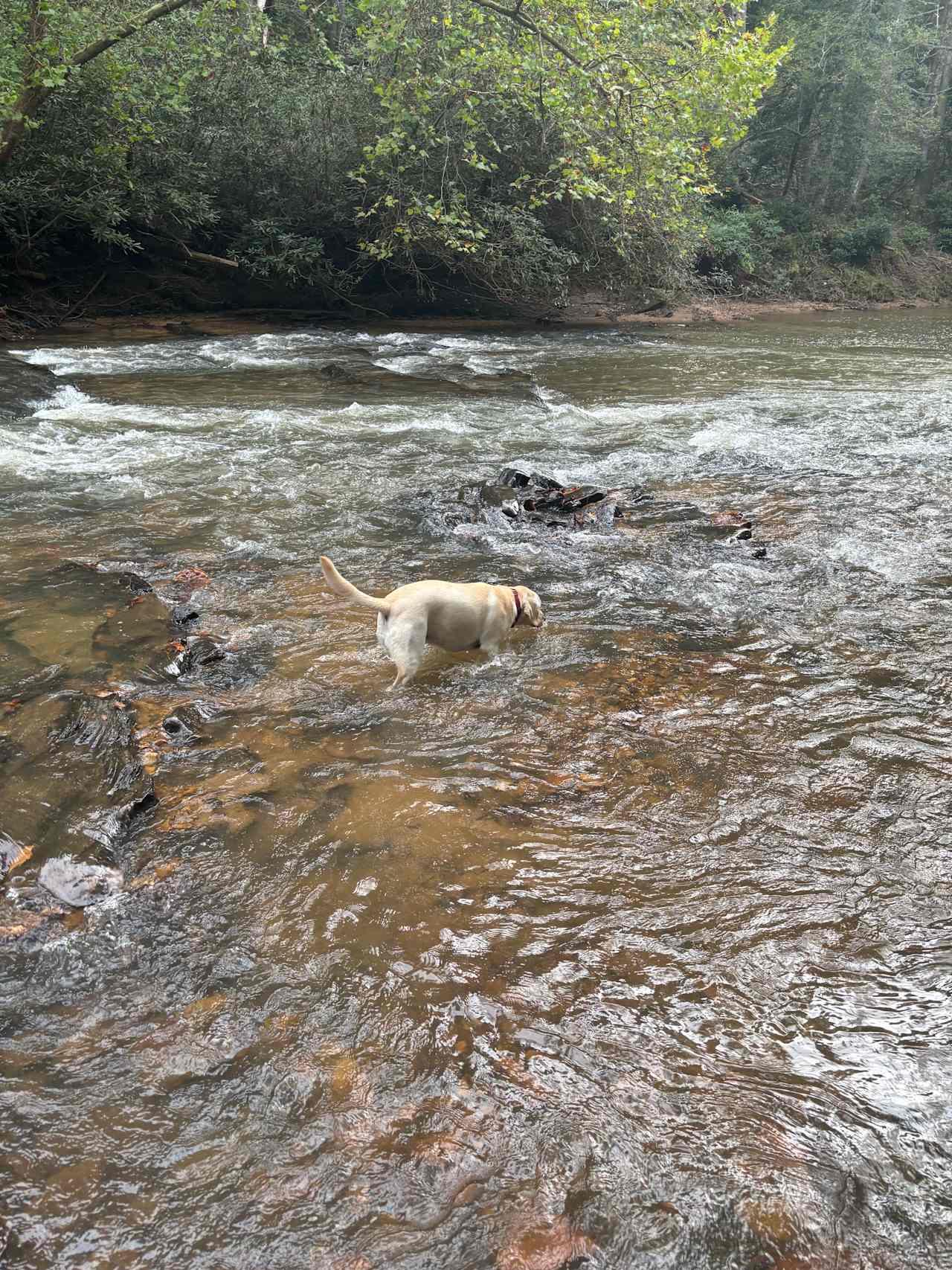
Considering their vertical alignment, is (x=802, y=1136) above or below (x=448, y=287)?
below

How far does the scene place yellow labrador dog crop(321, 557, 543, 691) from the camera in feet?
15.3

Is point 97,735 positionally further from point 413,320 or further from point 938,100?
point 938,100

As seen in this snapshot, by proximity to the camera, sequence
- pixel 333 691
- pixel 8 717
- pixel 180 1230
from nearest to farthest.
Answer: pixel 180 1230 < pixel 8 717 < pixel 333 691

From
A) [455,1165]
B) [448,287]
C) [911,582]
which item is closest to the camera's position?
[455,1165]

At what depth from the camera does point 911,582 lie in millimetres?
6160

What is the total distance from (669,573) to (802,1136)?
15.2 ft

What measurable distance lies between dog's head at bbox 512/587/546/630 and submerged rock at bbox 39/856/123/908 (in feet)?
9.05

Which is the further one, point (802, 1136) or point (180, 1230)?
point (802, 1136)

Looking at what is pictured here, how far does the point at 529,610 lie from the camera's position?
514cm

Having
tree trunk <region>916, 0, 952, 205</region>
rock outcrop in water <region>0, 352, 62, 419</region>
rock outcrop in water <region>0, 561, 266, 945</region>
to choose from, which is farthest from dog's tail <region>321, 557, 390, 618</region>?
tree trunk <region>916, 0, 952, 205</region>

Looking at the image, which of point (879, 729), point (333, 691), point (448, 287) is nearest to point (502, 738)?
point (333, 691)

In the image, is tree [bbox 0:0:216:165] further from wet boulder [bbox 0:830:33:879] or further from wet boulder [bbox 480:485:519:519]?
wet boulder [bbox 0:830:33:879]

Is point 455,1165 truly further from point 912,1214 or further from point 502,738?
point 502,738

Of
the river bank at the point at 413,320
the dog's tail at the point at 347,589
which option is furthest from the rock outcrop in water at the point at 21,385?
the dog's tail at the point at 347,589
